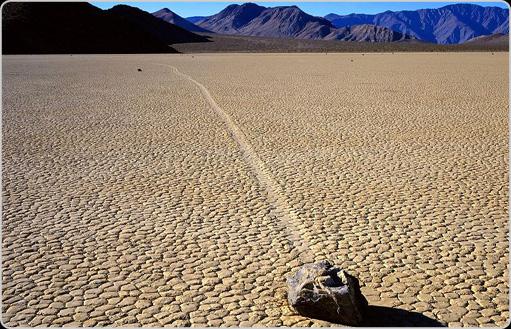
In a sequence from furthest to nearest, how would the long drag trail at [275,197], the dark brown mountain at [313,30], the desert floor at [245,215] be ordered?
the dark brown mountain at [313,30] < the long drag trail at [275,197] < the desert floor at [245,215]

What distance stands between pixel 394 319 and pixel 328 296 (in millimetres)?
449

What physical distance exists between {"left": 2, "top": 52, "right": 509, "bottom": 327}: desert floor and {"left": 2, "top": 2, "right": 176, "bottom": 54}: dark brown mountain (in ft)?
151

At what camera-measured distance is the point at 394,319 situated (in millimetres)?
3574

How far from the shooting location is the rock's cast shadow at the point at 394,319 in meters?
3.50

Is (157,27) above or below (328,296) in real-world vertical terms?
above

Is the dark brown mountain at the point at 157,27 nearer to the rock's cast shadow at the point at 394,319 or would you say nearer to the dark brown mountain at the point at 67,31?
the dark brown mountain at the point at 67,31

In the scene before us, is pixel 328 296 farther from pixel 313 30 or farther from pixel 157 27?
pixel 313 30

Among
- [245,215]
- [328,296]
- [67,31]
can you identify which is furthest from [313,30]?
[328,296]

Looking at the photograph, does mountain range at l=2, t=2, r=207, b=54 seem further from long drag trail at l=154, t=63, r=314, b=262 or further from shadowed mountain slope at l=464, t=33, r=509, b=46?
shadowed mountain slope at l=464, t=33, r=509, b=46

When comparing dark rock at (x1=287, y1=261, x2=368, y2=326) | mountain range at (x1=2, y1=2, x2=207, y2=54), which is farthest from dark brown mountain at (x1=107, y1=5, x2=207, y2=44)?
dark rock at (x1=287, y1=261, x2=368, y2=326)

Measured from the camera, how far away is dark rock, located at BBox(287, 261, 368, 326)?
3432 millimetres

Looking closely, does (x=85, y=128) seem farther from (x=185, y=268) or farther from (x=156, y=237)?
(x=185, y=268)

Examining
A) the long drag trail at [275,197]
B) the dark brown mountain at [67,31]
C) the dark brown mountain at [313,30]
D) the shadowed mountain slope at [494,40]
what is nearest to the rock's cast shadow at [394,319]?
the long drag trail at [275,197]

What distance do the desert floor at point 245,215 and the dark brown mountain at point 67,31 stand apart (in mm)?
46078
